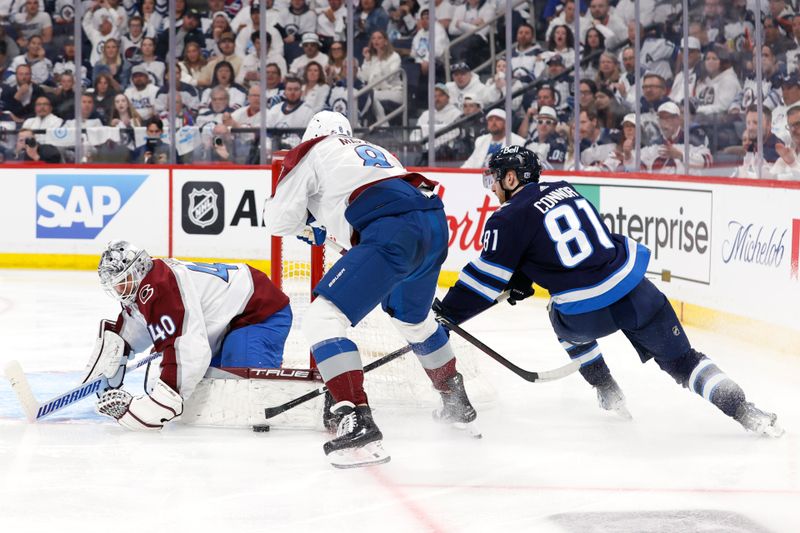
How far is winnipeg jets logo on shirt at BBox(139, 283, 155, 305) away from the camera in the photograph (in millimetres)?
3432

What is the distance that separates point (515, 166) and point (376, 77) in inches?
177

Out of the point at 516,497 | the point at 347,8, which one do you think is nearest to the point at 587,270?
the point at 516,497

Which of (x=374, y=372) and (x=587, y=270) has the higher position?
(x=587, y=270)

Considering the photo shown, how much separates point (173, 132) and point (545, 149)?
2.53 metres

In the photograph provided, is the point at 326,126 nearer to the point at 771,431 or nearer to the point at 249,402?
the point at 249,402

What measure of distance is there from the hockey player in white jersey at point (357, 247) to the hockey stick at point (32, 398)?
0.72 meters

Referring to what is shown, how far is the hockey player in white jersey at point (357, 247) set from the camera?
3045mm

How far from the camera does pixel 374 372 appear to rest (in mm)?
4078

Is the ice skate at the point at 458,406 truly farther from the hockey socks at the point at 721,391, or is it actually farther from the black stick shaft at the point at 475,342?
the hockey socks at the point at 721,391

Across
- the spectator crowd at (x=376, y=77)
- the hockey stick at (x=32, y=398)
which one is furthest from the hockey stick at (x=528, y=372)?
the spectator crowd at (x=376, y=77)

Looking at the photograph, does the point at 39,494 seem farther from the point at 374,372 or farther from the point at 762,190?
the point at 762,190

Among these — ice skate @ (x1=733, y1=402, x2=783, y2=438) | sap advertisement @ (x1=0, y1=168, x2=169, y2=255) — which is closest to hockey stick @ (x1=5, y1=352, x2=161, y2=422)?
ice skate @ (x1=733, y1=402, x2=783, y2=438)

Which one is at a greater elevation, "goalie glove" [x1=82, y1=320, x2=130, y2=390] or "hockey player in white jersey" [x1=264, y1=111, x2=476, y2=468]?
"hockey player in white jersey" [x1=264, y1=111, x2=476, y2=468]

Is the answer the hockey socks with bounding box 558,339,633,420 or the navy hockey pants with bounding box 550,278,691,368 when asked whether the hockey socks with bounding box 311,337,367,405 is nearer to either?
the navy hockey pants with bounding box 550,278,691,368
